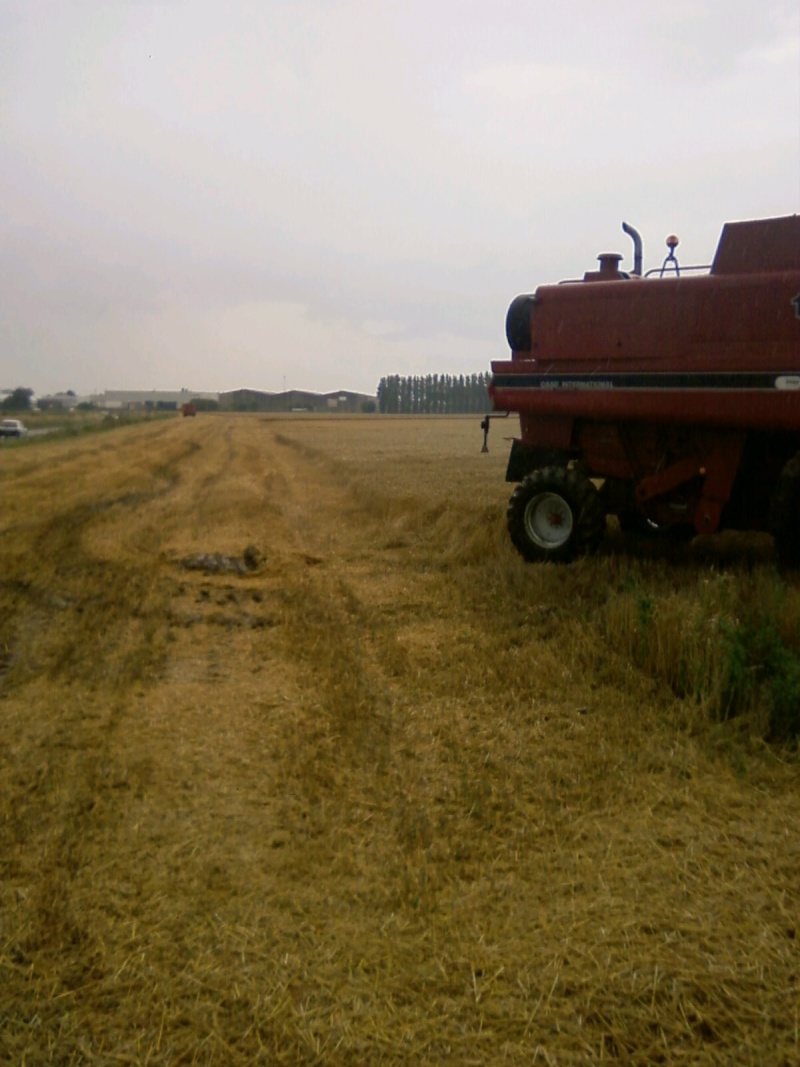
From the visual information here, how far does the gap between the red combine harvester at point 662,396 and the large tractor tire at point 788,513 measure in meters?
0.01

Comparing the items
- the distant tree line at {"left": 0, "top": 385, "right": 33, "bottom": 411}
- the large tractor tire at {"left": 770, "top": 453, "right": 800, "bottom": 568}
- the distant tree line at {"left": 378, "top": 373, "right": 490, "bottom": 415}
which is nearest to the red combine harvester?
the large tractor tire at {"left": 770, "top": 453, "right": 800, "bottom": 568}

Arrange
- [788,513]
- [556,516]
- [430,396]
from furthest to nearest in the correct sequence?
[430,396], [556,516], [788,513]

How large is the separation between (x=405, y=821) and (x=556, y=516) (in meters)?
5.45

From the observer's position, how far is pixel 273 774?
4.72 metres

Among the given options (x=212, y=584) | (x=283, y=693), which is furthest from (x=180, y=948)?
(x=212, y=584)

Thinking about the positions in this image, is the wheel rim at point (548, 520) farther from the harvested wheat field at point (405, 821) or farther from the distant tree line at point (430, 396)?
the distant tree line at point (430, 396)

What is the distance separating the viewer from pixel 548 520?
9422 mm

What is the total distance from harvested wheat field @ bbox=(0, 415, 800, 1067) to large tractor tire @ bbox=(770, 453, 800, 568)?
0.51 m

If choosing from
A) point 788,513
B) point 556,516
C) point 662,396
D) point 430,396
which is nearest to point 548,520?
point 556,516

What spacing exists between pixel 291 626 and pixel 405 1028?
457cm

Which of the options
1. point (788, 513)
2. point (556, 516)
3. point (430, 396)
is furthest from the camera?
point (430, 396)

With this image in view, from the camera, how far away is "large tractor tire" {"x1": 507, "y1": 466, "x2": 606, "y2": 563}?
9023 millimetres

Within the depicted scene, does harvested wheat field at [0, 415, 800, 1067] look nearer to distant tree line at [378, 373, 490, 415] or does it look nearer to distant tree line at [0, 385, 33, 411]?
distant tree line at [378, 373, 490, 415]

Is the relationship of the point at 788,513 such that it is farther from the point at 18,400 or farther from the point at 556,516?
the point at 18,400
